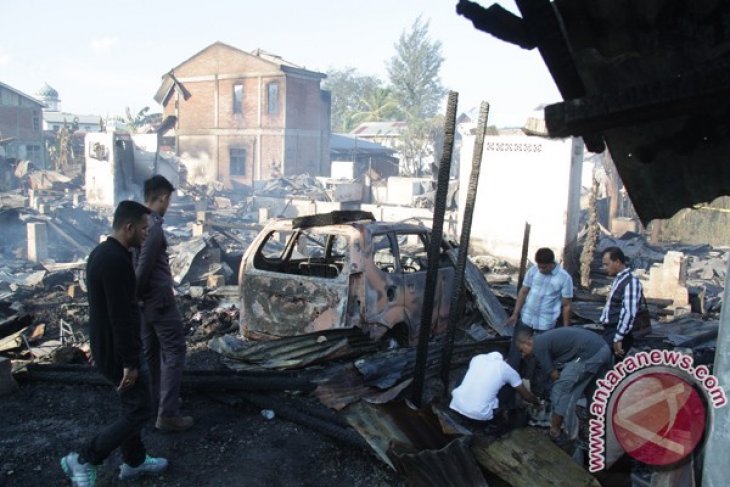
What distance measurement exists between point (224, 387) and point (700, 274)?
42.8 ft

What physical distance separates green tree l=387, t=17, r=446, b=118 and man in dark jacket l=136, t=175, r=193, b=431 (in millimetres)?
54850

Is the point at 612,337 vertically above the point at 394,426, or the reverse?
the point at 612,337

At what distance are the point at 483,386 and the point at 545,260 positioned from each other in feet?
6.15

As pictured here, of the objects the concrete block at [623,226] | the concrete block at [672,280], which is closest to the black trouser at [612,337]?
the concrete block at [672,280]

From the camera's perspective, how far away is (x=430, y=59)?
58.1m

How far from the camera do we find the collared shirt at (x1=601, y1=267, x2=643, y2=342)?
5.51 m

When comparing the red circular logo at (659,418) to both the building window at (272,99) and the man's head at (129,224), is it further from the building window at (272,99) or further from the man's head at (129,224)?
the building window at (272,99)

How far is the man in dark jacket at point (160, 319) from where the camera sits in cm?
442

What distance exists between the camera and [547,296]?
627cm

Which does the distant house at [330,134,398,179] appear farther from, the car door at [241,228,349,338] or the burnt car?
the car door at [241,228,349,338]

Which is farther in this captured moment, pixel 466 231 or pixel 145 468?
pixel 466 231

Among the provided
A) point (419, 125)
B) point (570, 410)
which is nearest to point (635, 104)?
point (570, 410)

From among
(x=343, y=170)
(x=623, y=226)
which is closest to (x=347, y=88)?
(x=343, y=170)

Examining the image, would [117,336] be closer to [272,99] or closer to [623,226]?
[623,226]
